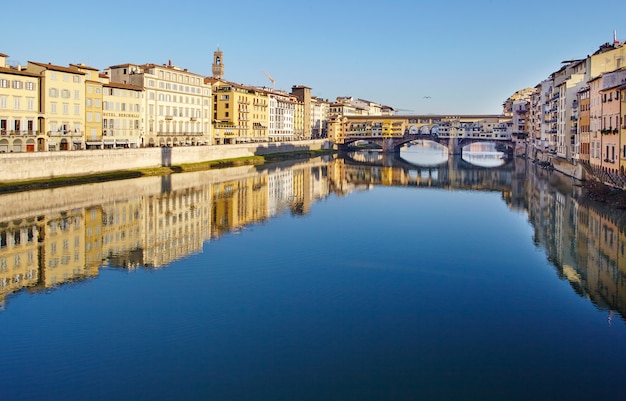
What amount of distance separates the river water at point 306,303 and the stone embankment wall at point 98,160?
3.11 m

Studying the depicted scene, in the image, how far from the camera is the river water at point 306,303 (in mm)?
8227

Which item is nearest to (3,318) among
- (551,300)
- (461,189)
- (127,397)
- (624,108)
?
(127,397)

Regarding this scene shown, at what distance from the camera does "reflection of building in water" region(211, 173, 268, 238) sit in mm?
20906

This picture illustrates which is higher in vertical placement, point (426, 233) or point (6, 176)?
point (6, 176)

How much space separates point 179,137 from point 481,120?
148 ft

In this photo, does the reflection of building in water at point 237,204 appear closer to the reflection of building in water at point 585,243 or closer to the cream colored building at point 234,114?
the reflection of building in water at point 585,243

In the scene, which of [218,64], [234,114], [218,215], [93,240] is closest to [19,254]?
[93,240]

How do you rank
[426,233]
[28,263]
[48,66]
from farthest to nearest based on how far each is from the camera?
[48,66] → [426,233] → [28,263]

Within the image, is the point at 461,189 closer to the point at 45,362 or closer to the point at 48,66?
the point at 48,66

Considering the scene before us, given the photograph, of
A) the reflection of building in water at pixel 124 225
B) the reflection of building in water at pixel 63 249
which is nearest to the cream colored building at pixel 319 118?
the reflection of building in water at pixel 124 225

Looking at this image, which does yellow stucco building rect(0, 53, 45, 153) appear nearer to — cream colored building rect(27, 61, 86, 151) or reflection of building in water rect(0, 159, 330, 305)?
cream colored building rect(27, 61, 86, 151)

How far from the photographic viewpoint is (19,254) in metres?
15.4

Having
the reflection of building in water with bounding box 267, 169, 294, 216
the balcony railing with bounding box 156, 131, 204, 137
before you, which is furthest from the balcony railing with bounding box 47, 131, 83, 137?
the reflection of building in water with bounding box 267, 169, 294, 216

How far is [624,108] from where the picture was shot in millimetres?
25031
